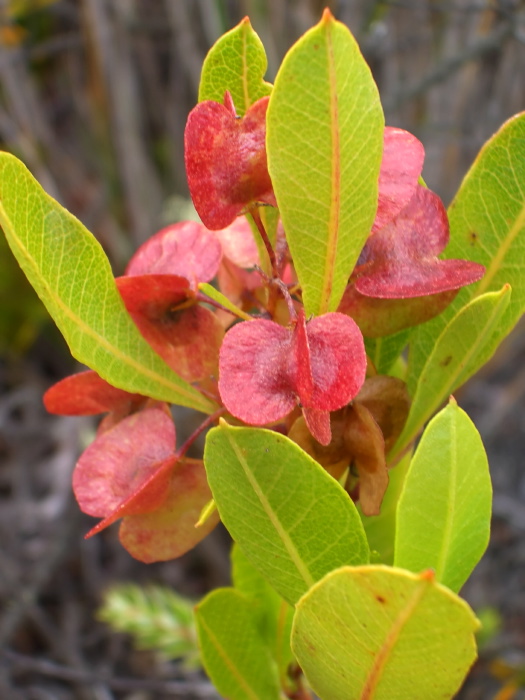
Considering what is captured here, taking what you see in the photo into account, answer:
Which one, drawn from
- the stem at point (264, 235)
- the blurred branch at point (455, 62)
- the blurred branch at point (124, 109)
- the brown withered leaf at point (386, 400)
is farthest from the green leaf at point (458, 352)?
the blurred branch at point (124, 109)

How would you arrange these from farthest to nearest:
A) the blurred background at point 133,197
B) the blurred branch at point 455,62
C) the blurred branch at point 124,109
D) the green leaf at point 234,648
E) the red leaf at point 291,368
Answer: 1. the blurred branch at point 124,109
2. the blurred background at point 133,197
3. the blurred branch at point 455,62
4. the green leaf at point 234,648
5. the red leaf at point 291,368

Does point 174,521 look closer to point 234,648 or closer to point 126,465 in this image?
point 126,465

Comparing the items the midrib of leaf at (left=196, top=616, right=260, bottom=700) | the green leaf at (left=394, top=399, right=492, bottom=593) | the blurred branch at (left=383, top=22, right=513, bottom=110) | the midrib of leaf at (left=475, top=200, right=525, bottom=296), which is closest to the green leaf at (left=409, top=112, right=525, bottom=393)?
the midrib of leaf at (left=475, top=200, right=525, bottom=296)

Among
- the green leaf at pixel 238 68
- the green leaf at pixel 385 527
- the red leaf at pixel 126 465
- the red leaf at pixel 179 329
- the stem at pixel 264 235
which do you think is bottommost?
the green leaf at pixel 385 527

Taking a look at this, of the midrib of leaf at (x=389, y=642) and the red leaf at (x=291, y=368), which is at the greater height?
the red leaf at (x=291, y=368)

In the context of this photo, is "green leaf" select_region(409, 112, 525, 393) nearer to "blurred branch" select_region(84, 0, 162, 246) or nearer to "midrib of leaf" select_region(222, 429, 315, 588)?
"midrib of leaf" select_region(222, 429, 315, 588)

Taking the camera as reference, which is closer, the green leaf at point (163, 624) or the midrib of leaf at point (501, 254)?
the midrib of leaf at point (501, 254)

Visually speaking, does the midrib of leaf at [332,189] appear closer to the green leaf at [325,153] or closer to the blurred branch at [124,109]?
the green leaf at [325,153]

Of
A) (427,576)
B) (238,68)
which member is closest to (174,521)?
(427,576)
